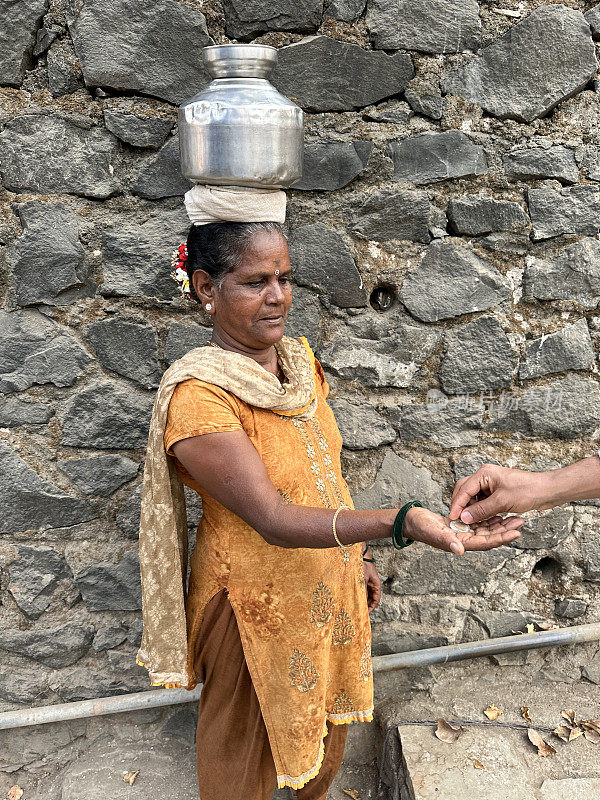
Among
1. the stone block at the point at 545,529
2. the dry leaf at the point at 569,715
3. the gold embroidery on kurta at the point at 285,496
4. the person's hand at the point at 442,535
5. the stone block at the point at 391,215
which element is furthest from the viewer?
the stone block at the point at 545,529

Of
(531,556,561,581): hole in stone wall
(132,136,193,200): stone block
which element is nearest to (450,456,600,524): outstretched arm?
(531,556,561,581): hole in stone wall

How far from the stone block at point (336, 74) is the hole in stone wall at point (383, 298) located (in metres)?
0.59

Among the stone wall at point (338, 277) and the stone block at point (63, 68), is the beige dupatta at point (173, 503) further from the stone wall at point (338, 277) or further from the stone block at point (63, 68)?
the stone block at point (63, 68)

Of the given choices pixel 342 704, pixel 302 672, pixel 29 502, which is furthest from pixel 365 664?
pixel 29 502

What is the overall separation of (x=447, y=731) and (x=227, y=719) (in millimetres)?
888

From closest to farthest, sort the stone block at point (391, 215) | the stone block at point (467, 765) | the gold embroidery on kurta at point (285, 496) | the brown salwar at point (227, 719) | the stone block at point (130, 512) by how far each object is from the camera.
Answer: the gold embroidery on kurta at point (285, 496)
the brown salwar at point (227, 719)
the stone block at point (467, 765)
the stone block at point (391, 215)
the stone block at point (130, 512)

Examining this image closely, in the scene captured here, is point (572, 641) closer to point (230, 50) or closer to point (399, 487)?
point (399, 487)

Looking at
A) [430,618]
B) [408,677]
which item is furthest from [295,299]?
[408,677]

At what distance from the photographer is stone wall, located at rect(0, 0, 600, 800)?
2059 mm

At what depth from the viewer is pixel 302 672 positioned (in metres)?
1.88

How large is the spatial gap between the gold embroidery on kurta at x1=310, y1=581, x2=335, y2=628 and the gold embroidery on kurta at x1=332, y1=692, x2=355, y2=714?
12.9 inches

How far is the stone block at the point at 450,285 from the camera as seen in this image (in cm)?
231

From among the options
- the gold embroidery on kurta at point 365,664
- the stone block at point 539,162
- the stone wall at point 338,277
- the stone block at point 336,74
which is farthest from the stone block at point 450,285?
the gold embroidery on kurta at point 365,664

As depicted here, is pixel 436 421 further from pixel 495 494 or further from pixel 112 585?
pixel 112 585
